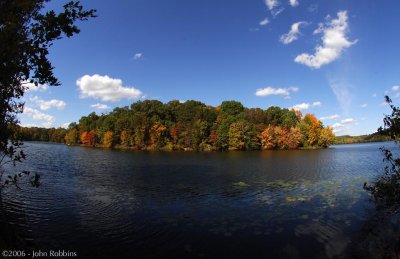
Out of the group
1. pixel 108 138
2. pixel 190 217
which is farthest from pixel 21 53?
pixel 108 138

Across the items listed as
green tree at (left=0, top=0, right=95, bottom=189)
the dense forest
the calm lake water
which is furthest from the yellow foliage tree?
green tree at (left=0, top=0, right=95, bottom=189)

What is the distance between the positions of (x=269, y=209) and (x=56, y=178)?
26.9m

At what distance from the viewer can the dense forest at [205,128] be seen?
114 m

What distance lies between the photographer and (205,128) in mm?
115125

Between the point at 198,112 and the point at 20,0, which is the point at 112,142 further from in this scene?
the point at 20,0

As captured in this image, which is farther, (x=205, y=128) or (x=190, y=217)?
(x=205, y=128)

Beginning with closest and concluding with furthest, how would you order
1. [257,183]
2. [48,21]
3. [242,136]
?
[48,21] → [257,183] → [242,136]

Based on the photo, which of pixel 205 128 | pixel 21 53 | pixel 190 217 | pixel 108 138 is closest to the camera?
pixel 21 53

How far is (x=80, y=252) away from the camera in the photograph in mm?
13492

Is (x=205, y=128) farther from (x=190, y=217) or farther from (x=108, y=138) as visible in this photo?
(x=190, y=217)

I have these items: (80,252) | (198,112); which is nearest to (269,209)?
(80,252)

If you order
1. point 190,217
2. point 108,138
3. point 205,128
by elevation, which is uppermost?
point 205,128

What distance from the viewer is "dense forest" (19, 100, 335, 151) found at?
114438mm

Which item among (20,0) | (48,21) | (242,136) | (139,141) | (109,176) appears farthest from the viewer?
(139,141)
